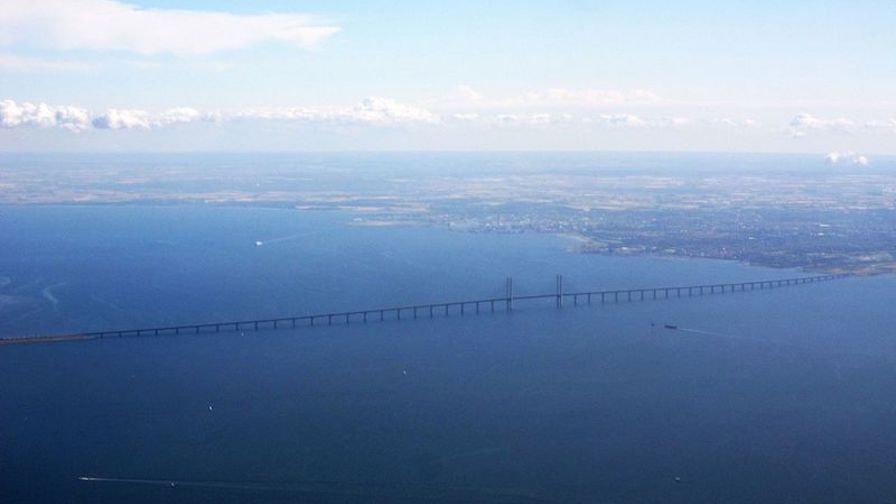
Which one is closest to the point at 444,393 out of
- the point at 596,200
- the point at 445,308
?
the point at 445,308

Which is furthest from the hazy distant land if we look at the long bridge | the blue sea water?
the blue sea water

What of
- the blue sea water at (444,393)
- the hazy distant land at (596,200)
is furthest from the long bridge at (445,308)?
the hazy distant land at (596,200)

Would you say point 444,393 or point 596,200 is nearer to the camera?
point 444,393

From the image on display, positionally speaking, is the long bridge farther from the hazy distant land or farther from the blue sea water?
the hazy distant land

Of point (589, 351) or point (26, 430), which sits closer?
point (26, 430)

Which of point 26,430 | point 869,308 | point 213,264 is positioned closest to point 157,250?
point 213,264

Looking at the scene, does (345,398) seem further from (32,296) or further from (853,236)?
(853,236)

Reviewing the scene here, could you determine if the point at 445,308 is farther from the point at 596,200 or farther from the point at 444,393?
the point at 596,200
